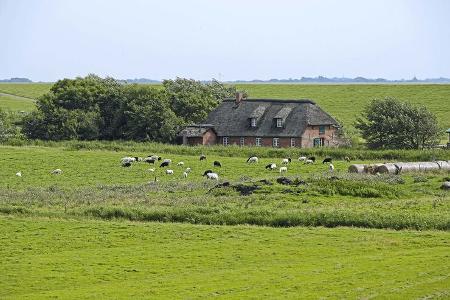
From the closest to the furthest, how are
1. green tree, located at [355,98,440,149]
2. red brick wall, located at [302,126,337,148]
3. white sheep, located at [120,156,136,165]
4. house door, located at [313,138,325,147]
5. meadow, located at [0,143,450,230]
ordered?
meadow, located at [0,143,450,230], white sheep, located at [120,156,136,165], green tree, located at [355,98,440,149], red brick wall, located at [302,126,337,148], house door, located at [313,138,325,147]

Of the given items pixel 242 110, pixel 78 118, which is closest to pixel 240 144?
pixel 242 110

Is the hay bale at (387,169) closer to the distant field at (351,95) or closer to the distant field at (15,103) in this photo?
the distant field at (351,95)

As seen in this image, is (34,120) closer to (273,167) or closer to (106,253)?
A: (273,167)

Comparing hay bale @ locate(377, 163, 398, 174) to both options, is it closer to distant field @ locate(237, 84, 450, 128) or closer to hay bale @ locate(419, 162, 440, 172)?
hay bale @ locate(419, 162, 440, 172)

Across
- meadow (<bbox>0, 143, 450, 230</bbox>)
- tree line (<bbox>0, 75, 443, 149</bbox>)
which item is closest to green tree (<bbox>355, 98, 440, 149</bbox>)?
tree line (<bbox>0, 75, 443, 149</bbox>)

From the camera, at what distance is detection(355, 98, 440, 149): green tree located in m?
89.6

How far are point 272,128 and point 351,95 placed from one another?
6802 cm

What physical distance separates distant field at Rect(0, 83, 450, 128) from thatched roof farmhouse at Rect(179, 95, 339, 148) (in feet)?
81.9

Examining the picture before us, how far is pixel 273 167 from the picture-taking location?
69.6 metres

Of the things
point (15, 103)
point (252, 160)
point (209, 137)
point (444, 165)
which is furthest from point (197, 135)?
point (15, 103)

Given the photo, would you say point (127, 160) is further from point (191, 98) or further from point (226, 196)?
point (191, 98)

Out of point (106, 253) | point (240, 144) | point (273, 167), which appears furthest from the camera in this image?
point (240, 144)

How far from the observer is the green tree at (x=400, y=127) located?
8956 cm

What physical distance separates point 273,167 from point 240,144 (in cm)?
2752
